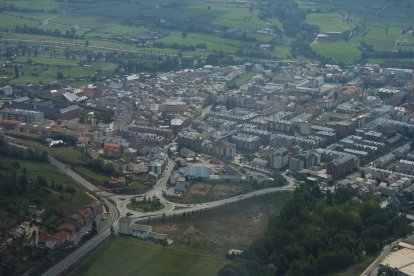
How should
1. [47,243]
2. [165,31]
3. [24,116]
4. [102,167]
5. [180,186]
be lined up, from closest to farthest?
[47,243] < [180,186] < [102,167] < [24,116] < [165,31]

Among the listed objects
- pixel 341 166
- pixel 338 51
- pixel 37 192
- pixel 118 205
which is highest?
pixel 338 51

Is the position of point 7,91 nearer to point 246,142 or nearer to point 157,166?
point 157,166

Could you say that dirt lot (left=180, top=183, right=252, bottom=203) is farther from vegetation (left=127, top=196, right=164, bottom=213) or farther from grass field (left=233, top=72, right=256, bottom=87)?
grass field (left=233, top=72, right=256, bottom=87)

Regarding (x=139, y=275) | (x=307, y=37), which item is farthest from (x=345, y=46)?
(x=139, y=275)

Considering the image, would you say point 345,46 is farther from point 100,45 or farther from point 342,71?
point 100,45

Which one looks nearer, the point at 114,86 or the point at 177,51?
the point at 114,86

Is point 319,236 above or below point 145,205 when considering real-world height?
above

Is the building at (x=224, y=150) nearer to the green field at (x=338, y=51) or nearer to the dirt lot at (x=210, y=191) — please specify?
the dirt lot at (x=210, y=191)

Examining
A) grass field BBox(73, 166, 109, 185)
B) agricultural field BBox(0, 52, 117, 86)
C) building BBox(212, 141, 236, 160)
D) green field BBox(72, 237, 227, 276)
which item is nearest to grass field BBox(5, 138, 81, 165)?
grass field BBox(73, 166, 109, 185)

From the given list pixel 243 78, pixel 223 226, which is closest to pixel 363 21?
pixel 243 78
